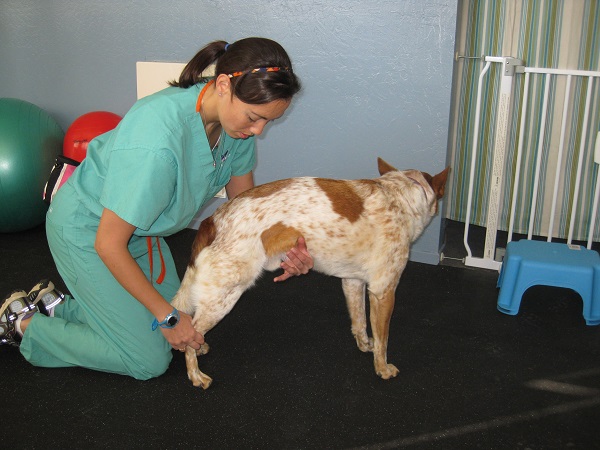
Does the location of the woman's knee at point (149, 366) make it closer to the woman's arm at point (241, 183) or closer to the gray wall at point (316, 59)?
the woman's arm at point (241, 183)

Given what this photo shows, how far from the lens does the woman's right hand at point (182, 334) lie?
6.12 feet

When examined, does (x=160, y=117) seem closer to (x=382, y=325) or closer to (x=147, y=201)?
(x=147, y=201)

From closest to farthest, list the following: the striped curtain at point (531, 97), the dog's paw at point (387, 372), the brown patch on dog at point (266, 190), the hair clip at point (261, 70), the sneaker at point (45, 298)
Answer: the hair clip at point (261, 70)
the brown patch on dog at point (266, 190)
the dog's paw at point (387, 372)
the sneaker at point (45, 298)
the striped curtain at point (531, 97)

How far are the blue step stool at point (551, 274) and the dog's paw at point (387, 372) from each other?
2.65 feet

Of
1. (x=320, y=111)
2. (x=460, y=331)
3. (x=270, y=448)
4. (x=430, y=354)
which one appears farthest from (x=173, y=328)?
(x=320, y=111)

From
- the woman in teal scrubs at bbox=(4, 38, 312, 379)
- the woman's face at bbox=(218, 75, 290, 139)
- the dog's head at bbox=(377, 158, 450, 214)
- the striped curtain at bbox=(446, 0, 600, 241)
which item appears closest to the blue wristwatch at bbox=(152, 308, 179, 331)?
the woman in teal scrubs at bbox=(4, 38, 312, 379)

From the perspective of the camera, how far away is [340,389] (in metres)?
2.13

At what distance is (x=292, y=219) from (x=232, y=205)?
0.24m

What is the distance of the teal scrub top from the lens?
1693 millimetres

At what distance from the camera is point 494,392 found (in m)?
2.11

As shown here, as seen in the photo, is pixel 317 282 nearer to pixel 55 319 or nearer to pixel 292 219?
pixel 292 219

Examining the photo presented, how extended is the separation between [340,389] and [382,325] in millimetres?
291

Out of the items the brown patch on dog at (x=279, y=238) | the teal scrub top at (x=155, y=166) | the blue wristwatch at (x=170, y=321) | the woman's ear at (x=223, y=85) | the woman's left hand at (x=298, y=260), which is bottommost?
the blue wristwatch at (x=170, y=321)

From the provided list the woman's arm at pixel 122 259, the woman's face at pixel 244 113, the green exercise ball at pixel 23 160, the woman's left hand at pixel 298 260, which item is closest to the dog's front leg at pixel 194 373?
the woman's arm at pixel 122 259
